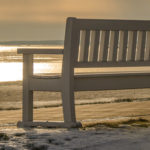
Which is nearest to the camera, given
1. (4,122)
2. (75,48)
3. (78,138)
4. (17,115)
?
(78,138)

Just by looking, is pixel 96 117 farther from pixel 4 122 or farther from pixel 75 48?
pixel 75 48

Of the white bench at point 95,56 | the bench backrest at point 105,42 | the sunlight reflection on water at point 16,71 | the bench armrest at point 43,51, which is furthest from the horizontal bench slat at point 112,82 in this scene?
the sunlight reflection on water at point 16,71

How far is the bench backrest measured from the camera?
3.83 m

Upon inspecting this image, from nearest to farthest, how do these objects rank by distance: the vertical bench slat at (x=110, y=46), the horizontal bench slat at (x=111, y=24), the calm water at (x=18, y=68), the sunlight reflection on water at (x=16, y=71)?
1. the horizontal bench slat at (x=111, y=24)
2. the vertical bench slat at (x=110, y=46)
3. the sunlight reflection on water at (x=16, y=71)
4. the calm water at (x=18, y=68)

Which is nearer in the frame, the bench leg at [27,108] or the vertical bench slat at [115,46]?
the vertical bench slat at [115,46]

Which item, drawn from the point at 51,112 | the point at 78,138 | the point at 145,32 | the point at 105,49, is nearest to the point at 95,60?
the point at 105,49

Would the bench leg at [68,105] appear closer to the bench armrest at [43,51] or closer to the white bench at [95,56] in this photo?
the white bench at [95,56]

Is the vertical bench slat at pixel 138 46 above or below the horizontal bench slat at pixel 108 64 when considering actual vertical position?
above

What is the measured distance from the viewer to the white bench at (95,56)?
3.85 m

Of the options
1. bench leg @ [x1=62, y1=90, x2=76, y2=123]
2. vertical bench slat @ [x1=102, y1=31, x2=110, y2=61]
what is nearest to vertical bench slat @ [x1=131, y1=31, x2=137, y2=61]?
vertical bench slat @ [x1=102, y1=31, x2=110, y2=61]

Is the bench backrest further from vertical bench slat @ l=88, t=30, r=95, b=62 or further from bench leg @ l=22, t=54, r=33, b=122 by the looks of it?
bench leg @ l=22, t=54, r=33, b=122

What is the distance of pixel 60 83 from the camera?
391cm

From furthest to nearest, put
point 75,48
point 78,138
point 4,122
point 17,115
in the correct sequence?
point 17,115 < point 4,122 < point 75,48 < point 78,138

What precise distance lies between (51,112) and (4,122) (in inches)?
31.0
